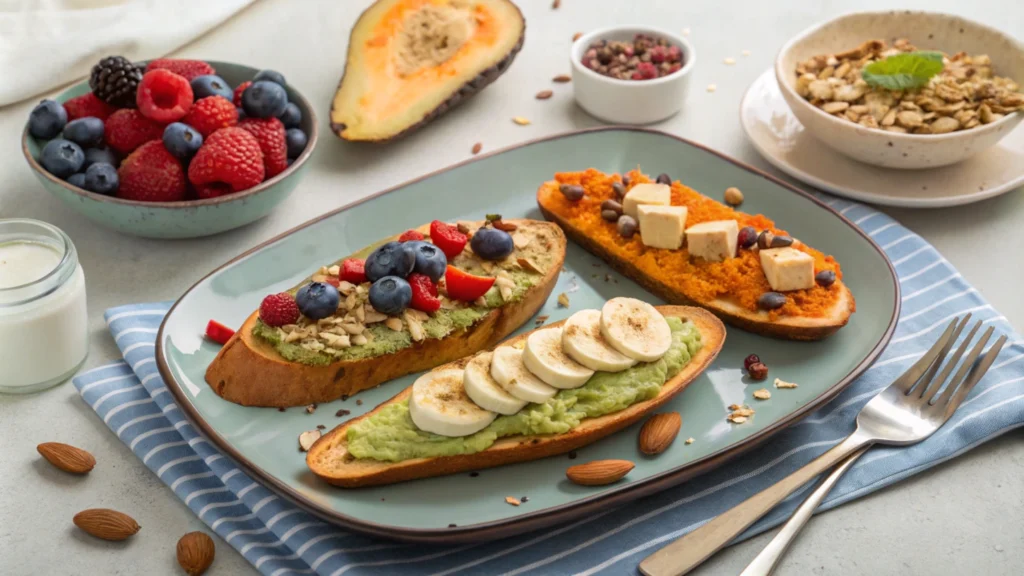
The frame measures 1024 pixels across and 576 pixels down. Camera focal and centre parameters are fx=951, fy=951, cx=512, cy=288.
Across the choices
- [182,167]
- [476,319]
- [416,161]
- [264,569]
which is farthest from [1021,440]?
[182,167]

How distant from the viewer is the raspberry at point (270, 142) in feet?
11.4

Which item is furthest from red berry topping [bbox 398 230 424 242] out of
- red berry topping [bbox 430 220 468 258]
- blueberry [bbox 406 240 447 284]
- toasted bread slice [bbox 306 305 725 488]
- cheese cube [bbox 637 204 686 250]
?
cheese cube [bbox 637 204 686 250]

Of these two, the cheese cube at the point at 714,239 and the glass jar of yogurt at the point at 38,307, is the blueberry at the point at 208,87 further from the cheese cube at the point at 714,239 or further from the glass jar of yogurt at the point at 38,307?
the cheese cube at the point at 714,239

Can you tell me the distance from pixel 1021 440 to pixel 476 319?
5.47ft

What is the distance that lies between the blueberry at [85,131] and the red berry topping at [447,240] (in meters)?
1.31

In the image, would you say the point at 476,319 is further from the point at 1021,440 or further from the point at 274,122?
the point at 1021,440

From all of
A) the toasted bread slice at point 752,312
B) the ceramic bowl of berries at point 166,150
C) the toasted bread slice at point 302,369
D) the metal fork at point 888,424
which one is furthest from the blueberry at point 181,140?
the metal fork at point 888,424

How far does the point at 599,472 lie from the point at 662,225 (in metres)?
1.02

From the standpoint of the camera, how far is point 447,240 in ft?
10.1

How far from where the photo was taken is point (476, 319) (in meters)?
2.96

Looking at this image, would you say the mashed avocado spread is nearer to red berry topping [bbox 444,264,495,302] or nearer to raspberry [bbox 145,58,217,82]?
red berry topping [bbox 444,264,495,302]

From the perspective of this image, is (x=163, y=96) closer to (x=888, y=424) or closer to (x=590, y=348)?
(x=590, y=348)

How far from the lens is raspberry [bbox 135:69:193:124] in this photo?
3.41 meters

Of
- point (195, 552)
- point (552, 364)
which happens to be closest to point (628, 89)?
point (552, 364)
